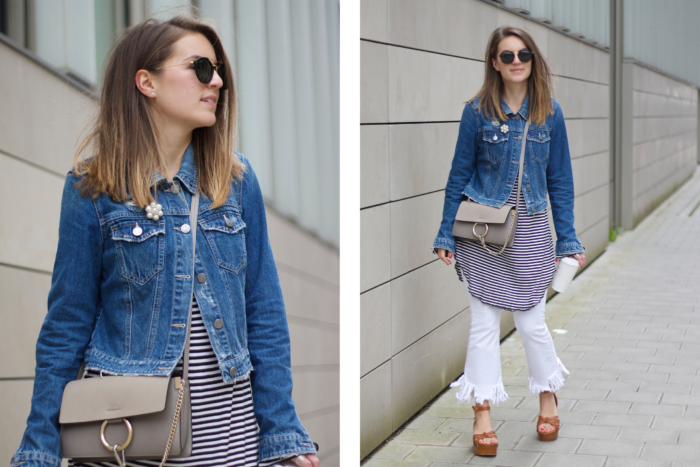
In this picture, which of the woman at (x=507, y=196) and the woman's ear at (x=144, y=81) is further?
the woman at (x=507, y=196)

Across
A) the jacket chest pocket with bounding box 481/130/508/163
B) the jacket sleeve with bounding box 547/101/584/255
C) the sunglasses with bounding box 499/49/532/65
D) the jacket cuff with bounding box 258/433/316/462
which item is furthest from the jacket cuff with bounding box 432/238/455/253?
the jacket cuff with bounding box 258/433/316/462

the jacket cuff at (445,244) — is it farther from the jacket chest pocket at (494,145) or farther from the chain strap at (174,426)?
the chain strap at (174,426)

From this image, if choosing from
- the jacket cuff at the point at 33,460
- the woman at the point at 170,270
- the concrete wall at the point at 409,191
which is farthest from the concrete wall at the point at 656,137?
the jacket cuff at the point at 33,460

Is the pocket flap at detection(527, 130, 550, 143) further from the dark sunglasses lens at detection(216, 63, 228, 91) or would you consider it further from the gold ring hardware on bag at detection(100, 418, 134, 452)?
the gold ring hardware on bag at detection(100, 418, 134, 452)

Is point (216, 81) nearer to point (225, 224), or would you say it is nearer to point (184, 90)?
point (184, 90)

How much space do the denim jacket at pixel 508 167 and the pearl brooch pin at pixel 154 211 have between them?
2.56 meters

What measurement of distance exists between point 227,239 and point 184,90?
0.39 metres

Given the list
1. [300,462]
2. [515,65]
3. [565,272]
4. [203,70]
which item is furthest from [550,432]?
[203,70]

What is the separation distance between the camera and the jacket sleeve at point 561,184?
14.4ft

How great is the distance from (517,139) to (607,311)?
4235 millimetres

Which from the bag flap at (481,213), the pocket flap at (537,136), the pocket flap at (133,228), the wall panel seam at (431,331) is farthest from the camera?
the wall panel seam at (431,331)

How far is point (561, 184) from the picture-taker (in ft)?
14.5

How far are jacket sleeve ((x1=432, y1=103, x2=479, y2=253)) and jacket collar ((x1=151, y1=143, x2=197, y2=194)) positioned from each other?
2.42m

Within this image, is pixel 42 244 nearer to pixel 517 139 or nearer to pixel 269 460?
pixel 269 460
